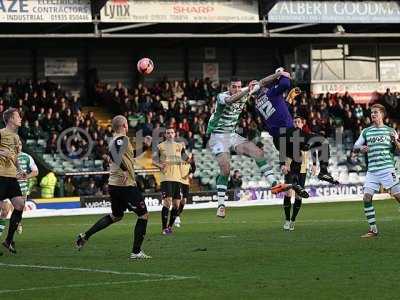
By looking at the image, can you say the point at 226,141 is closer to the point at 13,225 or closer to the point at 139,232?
the point at 13,225

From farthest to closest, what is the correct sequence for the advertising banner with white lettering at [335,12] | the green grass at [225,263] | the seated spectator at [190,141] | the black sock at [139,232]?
the advertising banner with white lettering at [335,12] < the seated spectator at [190,141] < the black sock at [139,232] < the green grass at [225,263]

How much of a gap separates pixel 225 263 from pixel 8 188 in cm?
459

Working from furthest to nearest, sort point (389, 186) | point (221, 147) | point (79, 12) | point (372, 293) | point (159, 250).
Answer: point (79, 12) → point (221, 147) → point (389, 186) → point (159, 250) → point (372, 293)

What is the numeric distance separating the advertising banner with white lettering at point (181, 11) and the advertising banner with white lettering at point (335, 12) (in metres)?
1.29

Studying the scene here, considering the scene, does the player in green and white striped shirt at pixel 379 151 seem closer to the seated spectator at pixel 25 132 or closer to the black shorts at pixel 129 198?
the black shorts at pixel 129 198

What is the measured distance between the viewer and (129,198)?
15.5 metres

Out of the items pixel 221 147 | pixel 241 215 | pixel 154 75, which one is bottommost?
pixel 241 215

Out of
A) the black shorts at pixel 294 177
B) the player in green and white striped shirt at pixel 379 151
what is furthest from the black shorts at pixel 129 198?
A: the black shorts at pixel 294 177

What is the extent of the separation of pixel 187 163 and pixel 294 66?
25710 millimetres

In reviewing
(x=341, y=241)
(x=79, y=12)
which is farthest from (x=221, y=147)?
(x=79, y=12)

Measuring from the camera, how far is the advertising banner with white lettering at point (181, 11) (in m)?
40.7

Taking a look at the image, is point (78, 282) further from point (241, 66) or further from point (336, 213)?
point (241, 66)

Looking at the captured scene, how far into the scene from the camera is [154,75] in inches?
1908

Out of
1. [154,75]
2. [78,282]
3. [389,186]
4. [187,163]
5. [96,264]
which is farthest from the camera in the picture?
[154,75]
